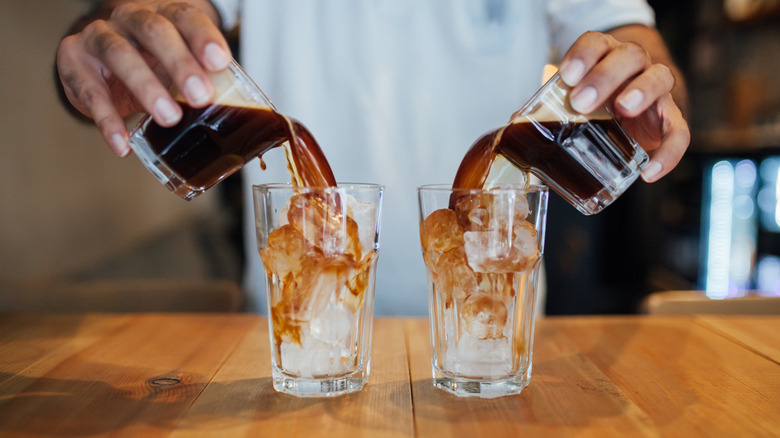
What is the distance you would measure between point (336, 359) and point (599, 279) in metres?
4.53

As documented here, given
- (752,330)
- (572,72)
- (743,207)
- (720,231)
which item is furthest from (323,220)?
(720,231)

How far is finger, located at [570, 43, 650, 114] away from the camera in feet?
2.64

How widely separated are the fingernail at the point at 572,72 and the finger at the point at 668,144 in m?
0.21

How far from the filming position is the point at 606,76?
82 centimetres

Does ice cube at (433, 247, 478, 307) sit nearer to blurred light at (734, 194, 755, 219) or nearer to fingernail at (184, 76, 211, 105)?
fingernail at (184, 76, 211, 105)

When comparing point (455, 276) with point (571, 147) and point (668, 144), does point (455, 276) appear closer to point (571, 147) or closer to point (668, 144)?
point (571, 147)

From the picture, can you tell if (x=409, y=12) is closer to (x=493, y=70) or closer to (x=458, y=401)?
(x=493, y=70)

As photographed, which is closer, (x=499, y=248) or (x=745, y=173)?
(x=499, y=248)

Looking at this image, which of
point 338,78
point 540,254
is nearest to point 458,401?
point 540,254

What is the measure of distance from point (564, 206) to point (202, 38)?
397 cm

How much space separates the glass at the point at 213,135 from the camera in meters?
0.79

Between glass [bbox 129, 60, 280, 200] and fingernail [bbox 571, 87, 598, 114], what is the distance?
0.37m

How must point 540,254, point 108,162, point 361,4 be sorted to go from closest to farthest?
point 540,254, point 361,4, point 108,162

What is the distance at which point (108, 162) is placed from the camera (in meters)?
2.89
